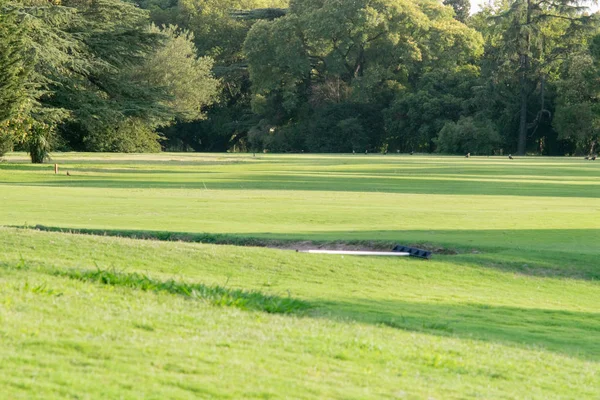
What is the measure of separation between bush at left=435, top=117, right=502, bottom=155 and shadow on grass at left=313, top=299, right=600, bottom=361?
8463 cm

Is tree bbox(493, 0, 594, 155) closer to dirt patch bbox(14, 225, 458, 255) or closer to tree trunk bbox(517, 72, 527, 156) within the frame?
tree trunk bbox(517, 72, 527, 156)

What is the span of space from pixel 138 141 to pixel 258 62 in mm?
26208

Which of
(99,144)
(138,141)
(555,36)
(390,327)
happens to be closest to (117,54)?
(99,144)

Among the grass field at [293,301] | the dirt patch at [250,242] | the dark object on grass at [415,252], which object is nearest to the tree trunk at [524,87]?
the grass field at [293,301]

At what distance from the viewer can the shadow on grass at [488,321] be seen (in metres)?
11.9

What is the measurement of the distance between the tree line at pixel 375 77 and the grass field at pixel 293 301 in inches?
2186

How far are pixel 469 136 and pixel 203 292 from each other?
89.1 metres

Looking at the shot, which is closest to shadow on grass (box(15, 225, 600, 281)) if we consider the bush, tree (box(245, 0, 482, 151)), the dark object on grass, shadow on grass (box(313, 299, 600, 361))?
the dark object on grass

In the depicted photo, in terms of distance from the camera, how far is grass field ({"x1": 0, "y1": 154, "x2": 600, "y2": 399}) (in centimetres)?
798

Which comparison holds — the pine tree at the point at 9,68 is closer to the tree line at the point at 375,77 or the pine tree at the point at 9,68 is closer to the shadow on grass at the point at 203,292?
the tree line at the point at 375,77

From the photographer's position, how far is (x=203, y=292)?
39.5 feet

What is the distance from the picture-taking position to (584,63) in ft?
295

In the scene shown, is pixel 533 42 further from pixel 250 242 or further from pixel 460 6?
pixel 250 242

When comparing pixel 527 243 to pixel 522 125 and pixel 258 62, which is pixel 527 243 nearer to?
pixel 522 125
